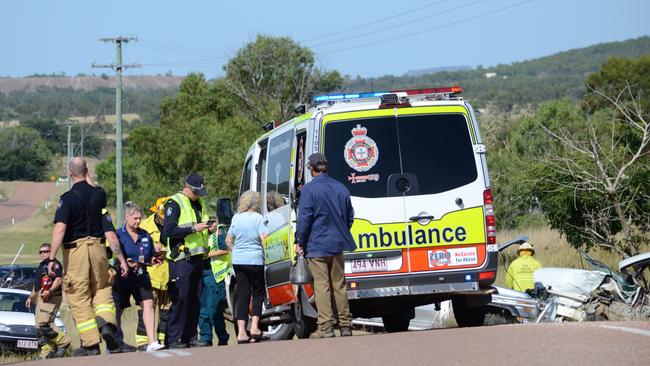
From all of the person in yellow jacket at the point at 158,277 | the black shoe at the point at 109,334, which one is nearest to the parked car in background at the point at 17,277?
the person in yellow jacket at the point at 158,277

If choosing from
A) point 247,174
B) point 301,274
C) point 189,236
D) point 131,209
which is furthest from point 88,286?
point 247,174

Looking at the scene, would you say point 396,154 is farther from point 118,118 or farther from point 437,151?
point 118,118

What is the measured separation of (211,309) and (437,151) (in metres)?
3.88

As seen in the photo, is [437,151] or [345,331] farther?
[437,151]

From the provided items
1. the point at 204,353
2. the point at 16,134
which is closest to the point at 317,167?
the point at 204,353

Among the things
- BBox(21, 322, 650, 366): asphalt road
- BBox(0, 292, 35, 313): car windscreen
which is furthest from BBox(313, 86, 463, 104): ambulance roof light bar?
BBox(0, 292, 35, 313): car windscreen

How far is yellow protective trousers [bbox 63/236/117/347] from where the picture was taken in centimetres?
1130

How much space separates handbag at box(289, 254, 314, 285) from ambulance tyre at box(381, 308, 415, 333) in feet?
6.83

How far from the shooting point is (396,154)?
12.3 metres

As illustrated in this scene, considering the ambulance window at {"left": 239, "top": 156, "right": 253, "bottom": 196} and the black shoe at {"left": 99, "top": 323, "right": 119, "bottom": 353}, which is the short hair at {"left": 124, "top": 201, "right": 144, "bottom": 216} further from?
the ambulance window at {"left": 239, "top": 156, "right": 253, "bottom": 196}

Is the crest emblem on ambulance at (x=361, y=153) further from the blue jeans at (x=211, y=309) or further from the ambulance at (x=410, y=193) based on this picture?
the blue jeans at (x=211, y=309)

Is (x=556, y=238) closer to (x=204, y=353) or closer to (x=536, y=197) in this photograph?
(x=536, y=197)

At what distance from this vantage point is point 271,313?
45.0ft

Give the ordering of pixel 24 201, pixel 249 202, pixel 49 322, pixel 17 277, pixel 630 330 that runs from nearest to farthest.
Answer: pixel 630 330, pixel 49 322, pixel 249 202, pixel 17 277, pixel 24 201
